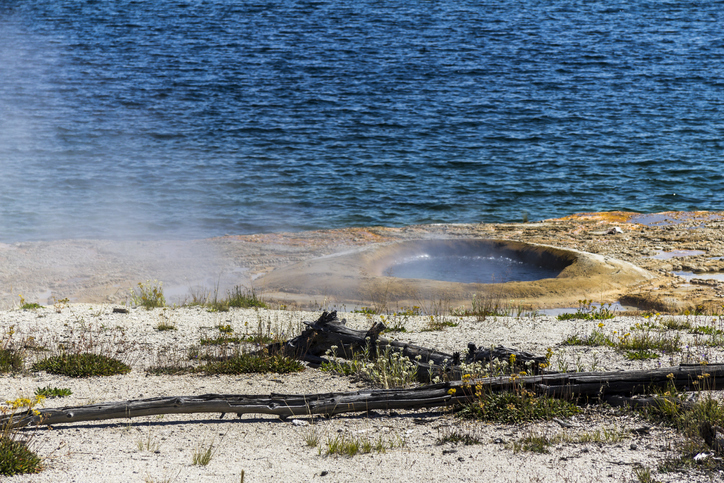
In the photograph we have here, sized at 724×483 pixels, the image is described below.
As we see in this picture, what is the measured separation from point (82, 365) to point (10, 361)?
0.98 meters

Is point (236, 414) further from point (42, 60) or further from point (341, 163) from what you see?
point (42, 60)

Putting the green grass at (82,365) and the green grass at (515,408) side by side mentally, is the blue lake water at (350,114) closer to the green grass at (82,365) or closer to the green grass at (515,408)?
the green grass at (82,365)

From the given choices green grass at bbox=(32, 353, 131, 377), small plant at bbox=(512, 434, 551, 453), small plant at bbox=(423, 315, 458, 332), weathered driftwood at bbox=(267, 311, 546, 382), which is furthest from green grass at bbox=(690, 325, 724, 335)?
green grass at bbox=(32, 353, 131, 377)

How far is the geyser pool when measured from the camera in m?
14.0

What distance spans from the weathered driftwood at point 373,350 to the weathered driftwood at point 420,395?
1.37ft

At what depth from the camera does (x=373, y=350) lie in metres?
6.90

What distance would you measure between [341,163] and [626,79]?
22438 mm

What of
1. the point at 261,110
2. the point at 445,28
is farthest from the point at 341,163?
the point at 445,28

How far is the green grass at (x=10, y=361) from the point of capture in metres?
6.89

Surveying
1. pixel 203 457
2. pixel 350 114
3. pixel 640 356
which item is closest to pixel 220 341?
pixel 203 457

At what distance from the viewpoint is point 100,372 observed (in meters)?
6.81

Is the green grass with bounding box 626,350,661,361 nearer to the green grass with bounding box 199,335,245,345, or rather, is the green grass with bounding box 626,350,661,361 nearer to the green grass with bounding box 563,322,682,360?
the green grass with bounding box 563,322,682,360

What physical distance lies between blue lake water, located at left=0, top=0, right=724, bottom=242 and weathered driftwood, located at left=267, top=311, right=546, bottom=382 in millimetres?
13090

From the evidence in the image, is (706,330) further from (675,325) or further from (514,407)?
(514,407)
